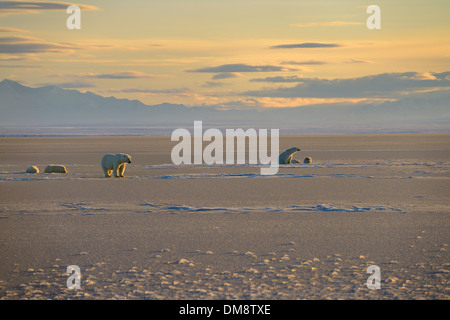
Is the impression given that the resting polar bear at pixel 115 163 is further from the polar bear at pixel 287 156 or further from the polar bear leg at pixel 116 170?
the polar bear at pixel 287 156

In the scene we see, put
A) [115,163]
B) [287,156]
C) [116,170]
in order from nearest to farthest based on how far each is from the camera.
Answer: [115,163] → [116,170] → [287,156]

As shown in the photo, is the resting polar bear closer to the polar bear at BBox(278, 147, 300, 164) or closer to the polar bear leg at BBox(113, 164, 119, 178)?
the polar bear leg at BBox(113, 164, 119, 178)

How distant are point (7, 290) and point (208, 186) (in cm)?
1354

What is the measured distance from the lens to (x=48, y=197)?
18.1 m

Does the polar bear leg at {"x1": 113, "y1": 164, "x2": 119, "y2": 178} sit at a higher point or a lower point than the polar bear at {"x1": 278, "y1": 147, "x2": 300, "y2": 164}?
lower

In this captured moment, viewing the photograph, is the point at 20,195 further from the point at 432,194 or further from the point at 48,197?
the point at 432,194

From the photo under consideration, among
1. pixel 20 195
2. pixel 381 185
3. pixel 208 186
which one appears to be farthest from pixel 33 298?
pixel 381 185

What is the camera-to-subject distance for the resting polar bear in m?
24.3

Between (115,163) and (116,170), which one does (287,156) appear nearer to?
(116,170)

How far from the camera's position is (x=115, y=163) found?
80.5ft

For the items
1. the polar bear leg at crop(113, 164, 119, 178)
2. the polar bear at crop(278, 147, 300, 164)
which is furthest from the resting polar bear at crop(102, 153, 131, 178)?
the polar bear at crop(278, 147, 300, 164)

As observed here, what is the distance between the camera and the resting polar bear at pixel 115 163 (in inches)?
956

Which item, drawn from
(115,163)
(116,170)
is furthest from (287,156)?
(115,163)

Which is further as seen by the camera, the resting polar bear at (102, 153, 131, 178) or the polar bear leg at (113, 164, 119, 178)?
the polar bear leg at (113, 164, 119, 178)
